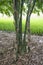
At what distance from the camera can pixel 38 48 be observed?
723 centimetres

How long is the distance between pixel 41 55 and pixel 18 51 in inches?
30.1

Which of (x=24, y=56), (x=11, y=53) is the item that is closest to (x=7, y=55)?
(x=11, y=53)

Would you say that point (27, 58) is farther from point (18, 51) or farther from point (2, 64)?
point (2, 64)

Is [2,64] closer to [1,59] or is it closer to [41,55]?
[1,59]

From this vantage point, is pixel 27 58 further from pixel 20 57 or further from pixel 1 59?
pixel 1 59

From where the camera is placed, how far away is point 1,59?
643cm

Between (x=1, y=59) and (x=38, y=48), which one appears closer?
(x=1, y=59)

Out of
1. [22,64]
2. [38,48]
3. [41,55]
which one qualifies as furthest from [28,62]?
[38,48]

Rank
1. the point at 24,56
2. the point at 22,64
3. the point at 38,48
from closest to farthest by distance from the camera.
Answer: the point at 22,64 → the point at 24,56 → the point at 38,48

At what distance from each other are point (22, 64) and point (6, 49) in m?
1.45

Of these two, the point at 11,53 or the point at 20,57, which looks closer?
the point at 20,57

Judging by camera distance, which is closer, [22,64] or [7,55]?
[22,64]

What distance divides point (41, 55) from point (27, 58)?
1.69ft

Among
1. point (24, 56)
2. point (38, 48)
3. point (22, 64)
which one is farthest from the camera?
point (38, 48)
